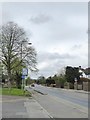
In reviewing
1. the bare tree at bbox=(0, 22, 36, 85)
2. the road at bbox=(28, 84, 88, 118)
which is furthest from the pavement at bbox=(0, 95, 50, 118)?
the bare tree at bbox=(0, 22, 36, 85)

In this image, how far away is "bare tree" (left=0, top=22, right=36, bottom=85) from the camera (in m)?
58.3

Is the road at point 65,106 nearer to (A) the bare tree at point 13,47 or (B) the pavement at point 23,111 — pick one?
(B) the pavement at point 23,111

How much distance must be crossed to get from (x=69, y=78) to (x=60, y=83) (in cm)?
1552

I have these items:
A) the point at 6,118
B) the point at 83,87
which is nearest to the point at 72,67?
the point at 83,87

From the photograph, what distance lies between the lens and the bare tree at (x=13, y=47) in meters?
58.3

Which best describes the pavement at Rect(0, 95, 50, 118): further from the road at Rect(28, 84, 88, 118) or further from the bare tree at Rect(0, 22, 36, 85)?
the bare tree at Rect(0, 22, 36, 85)

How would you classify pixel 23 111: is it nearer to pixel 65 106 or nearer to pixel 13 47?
pixel 65 106

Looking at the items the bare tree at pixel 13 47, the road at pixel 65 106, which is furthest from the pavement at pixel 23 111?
the bare tree at pixel 13 47

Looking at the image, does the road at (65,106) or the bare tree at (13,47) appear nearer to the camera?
the road at (65,106)

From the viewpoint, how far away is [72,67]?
4712 inches

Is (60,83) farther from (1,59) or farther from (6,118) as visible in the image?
(6,118)

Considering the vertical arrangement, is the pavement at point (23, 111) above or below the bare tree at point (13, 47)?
below

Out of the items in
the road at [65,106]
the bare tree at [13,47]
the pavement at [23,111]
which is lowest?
the road at [65,106]

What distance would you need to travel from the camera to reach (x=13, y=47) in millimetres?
59219
